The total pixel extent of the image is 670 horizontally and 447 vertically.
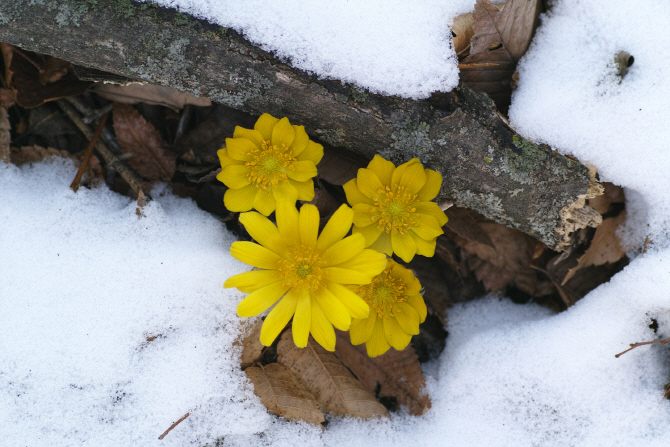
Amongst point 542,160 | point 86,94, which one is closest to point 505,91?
point 542,160

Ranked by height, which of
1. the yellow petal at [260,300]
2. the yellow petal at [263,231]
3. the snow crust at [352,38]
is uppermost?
the snow crust at [352,38]

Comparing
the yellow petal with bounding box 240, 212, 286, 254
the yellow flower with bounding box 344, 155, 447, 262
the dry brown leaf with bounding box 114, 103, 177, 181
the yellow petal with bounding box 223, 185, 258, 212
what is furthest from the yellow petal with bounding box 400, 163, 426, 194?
the dry brown leaf with bounding box 114, 103, 177, 181

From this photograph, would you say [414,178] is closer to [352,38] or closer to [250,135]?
[352,38]

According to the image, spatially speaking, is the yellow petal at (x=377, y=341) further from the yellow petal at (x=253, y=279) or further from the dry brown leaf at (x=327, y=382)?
the yellow petal at (x=253, y=279)

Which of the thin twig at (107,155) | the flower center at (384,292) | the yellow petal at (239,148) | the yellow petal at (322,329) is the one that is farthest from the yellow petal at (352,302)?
the thin twig at (107,155)

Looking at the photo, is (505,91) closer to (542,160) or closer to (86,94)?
(542,160)

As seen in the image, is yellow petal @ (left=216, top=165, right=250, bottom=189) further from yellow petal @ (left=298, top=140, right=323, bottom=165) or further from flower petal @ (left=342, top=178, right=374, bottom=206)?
flower petal @ (left=342, top=178, right=374, bottom=206)
